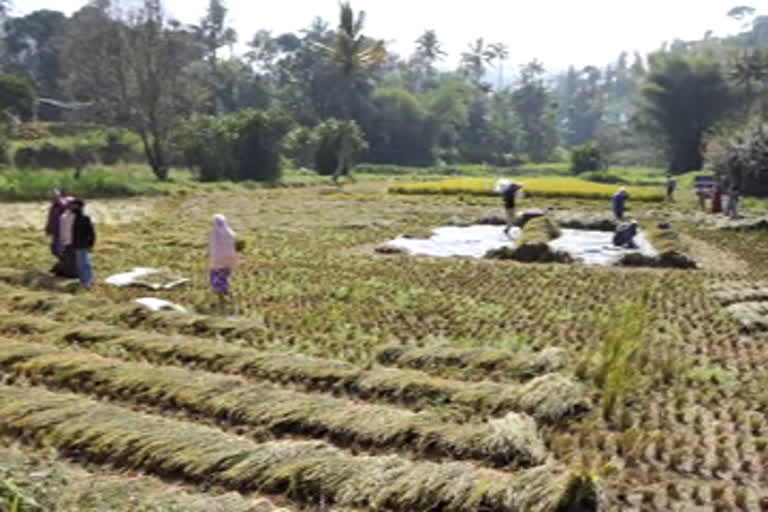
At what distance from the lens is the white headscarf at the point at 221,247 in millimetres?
8641

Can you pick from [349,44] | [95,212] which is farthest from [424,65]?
[95,212]

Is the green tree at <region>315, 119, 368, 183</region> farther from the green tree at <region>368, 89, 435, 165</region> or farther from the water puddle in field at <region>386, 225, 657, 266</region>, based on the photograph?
the water puddle in field at <region>386, 225, 657, 266</region>

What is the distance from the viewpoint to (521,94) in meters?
69.6

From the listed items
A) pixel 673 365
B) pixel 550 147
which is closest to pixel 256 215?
pixel 673 365

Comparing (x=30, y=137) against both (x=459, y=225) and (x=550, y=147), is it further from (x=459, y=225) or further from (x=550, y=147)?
(x=550, y=147)

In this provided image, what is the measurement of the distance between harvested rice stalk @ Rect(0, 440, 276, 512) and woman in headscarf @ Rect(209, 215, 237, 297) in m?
4.84

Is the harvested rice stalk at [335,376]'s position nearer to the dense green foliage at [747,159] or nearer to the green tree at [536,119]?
the dense green foliage at [747,159]

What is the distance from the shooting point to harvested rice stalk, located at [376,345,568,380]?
19.5 ft

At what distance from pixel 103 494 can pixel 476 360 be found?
3233 millimetres

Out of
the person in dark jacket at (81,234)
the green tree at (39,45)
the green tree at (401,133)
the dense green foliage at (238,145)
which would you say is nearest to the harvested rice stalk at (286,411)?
the person in dark jacket at (81,234)

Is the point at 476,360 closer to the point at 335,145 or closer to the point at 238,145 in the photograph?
the point at 238,145

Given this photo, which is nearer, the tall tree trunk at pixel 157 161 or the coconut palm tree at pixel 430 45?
the tall tree trunk at pixel 157 161

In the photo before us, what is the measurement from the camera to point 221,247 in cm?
868

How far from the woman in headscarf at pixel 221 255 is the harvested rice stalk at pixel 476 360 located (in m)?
2.88
